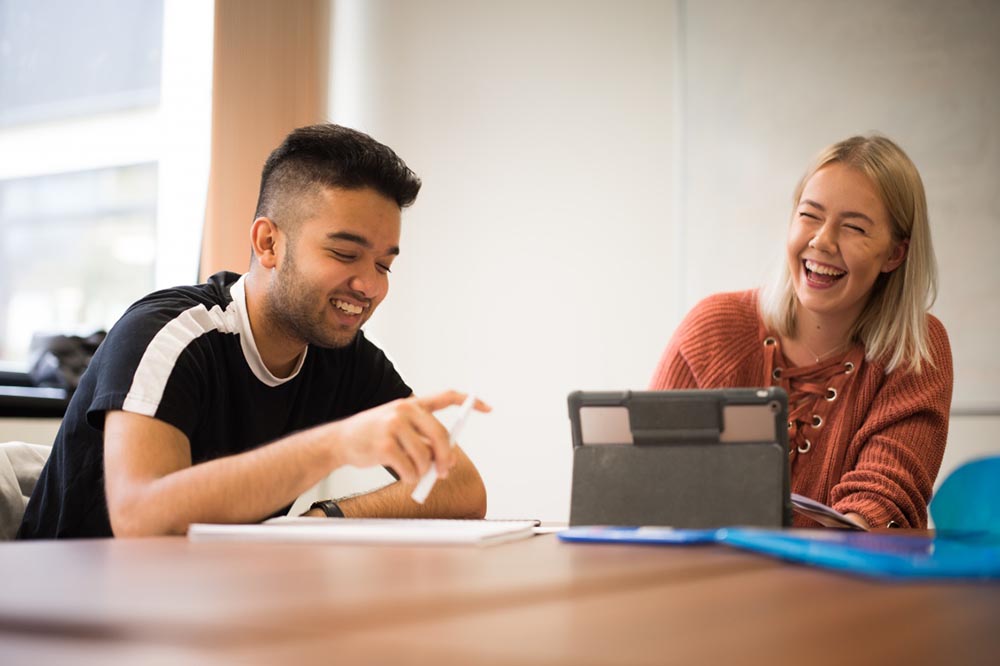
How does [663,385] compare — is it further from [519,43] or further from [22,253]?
[22,253]

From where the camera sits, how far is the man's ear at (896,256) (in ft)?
6.39

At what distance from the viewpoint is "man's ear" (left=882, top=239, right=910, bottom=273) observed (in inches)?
76.7

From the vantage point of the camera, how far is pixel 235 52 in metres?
3.43

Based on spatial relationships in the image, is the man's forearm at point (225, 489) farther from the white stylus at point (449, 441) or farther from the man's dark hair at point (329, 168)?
the man's dark hair at point (329, 168)

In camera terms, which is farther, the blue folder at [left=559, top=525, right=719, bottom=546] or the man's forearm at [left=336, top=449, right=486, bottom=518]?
the man's forearm at [left=336, top=449, right=486, bottom=518]

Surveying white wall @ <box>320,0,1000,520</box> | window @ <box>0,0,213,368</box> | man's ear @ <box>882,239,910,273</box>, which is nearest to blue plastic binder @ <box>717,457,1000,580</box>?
man's ear @ <box>882,239,910,273</box>

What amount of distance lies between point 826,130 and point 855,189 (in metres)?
1.34

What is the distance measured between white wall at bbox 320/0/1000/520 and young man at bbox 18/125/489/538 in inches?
68.1

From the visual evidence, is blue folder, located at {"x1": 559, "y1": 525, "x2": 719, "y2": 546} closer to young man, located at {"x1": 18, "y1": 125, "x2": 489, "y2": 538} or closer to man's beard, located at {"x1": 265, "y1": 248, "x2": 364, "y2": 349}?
young man, located at {"x1": 18, "y1": 125, "x2": 489, "y2": 538}

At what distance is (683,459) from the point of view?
1034 millimetres

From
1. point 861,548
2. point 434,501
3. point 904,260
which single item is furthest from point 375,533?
point 904,260

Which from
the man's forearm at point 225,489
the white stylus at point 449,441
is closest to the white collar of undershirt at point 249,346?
the man's forearm at point 225,489

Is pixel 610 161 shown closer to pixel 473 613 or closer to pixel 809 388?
pixel 809 388

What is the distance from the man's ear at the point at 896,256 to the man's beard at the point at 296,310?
3.55 ft
